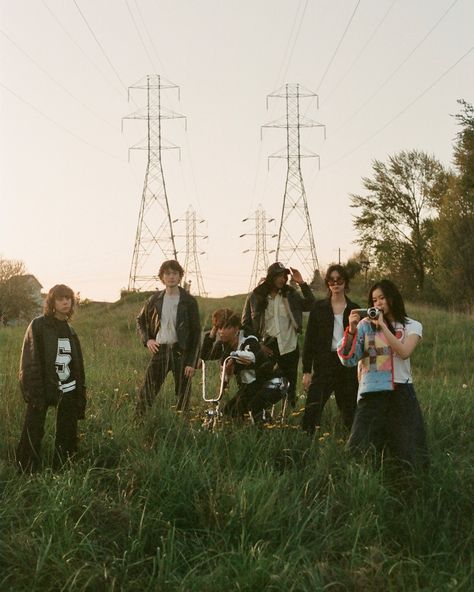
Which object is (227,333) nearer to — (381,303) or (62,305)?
(62,305)

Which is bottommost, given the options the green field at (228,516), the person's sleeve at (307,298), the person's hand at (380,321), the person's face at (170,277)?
the green field at (228,516)

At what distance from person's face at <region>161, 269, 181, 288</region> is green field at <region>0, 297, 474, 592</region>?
166cm

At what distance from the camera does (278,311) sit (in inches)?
383

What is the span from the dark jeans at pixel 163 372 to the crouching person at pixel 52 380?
1190mm

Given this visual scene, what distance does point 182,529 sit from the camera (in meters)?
5.95

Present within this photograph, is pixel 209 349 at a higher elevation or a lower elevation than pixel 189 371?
higher

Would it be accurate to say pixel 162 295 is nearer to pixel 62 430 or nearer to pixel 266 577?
pixel 62 430

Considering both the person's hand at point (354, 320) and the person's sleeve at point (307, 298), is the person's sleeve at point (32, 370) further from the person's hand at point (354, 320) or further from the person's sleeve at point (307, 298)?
the person's sleeve at point (307, 298)

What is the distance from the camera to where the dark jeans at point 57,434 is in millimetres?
7438

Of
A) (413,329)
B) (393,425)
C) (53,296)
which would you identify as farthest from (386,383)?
(53,296)

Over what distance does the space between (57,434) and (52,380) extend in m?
0.44

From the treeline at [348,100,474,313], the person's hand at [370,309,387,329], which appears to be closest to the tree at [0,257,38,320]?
the treeline at [348,100,474,313]

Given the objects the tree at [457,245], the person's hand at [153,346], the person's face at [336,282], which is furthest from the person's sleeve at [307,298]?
the tree at [457,245]

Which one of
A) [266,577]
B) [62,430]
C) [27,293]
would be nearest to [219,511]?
[266,577]
